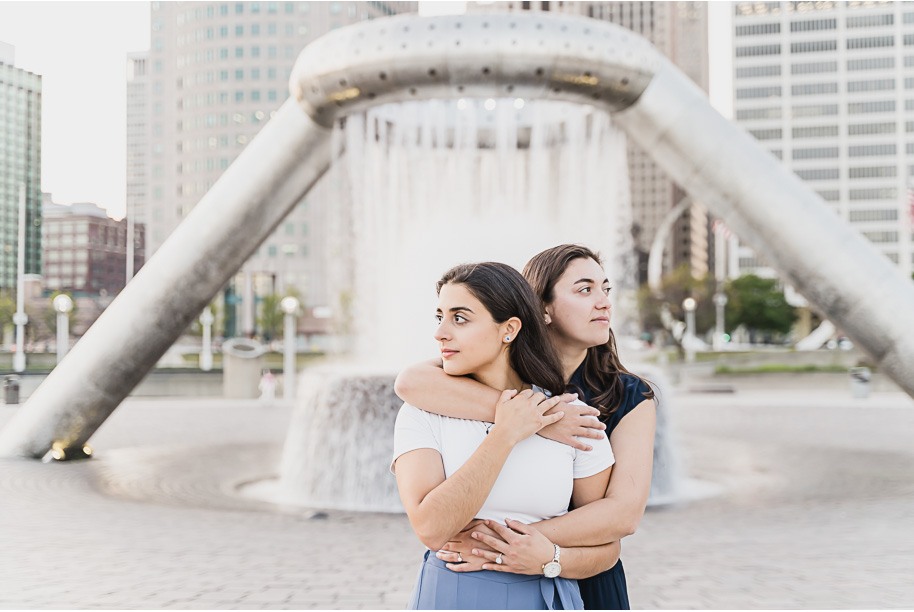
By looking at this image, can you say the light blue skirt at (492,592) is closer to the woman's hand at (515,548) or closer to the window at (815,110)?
the woman's hand at (515,548)

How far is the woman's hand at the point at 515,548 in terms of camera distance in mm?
1788

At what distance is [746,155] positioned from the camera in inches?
316

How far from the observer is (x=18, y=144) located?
10.6 metres

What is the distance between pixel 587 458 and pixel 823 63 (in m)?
105

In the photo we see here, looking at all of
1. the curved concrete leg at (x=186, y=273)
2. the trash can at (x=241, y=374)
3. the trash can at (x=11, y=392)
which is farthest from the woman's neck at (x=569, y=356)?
the trash can at (x=241, y=374)

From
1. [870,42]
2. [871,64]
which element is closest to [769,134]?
[871,64]

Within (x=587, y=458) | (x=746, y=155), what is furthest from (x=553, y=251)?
(x=746, y=155)

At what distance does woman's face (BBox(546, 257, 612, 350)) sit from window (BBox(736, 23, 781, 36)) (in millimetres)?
104488

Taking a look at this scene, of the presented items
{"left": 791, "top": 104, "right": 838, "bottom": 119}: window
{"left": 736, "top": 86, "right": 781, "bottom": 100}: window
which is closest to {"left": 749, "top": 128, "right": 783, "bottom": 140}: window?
{"left": 791, "top": 104, "right": 838, "bottom": 119}: window

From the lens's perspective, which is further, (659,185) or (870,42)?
(659,185)

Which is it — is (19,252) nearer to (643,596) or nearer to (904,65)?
(643,596)

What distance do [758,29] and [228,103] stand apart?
6237 centimetres

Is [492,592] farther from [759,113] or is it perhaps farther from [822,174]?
[759,113]

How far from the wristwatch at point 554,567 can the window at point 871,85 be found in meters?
104
